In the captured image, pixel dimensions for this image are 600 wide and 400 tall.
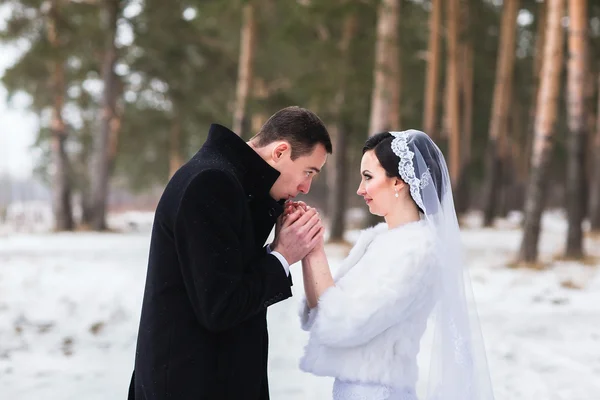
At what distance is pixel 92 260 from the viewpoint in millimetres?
12492

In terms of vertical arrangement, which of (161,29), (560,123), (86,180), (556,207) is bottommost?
(556,207)

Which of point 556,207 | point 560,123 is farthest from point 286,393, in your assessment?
point 556,207

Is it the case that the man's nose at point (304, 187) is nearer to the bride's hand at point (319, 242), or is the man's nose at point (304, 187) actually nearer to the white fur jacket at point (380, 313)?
the bride's hand at point (319, 242)

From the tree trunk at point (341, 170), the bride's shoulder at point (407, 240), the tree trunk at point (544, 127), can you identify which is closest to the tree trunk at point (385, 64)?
the tree trunk at point (341, 170)

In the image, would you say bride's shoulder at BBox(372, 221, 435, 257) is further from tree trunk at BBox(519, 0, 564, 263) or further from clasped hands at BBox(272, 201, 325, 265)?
tree trunk at BBox(519, 0, 564, 263)

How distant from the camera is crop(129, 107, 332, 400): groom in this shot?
223 cm

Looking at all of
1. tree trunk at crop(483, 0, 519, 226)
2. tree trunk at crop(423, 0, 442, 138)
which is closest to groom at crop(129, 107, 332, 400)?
tree trunk at crop(423, 0, 442, 138)

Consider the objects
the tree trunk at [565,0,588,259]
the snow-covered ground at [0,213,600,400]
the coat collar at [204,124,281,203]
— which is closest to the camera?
the coat collar at [204,124,281,203]

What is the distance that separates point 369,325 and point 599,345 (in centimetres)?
504

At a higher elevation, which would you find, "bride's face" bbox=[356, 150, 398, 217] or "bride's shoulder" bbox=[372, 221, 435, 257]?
"bride's face" bbox=[356, 150, 398, 217]

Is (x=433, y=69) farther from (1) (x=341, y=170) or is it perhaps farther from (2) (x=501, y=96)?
(1) (x=341, y=170)

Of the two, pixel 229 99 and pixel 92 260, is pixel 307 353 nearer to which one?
pixel 92 260

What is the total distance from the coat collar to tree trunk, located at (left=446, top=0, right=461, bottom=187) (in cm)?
1827

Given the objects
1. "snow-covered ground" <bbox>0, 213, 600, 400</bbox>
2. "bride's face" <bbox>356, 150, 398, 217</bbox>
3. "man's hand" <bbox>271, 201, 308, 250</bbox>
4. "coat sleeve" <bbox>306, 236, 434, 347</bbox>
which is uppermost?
"bride's face" <bbox>356, 150, 398, 217</bbox>
